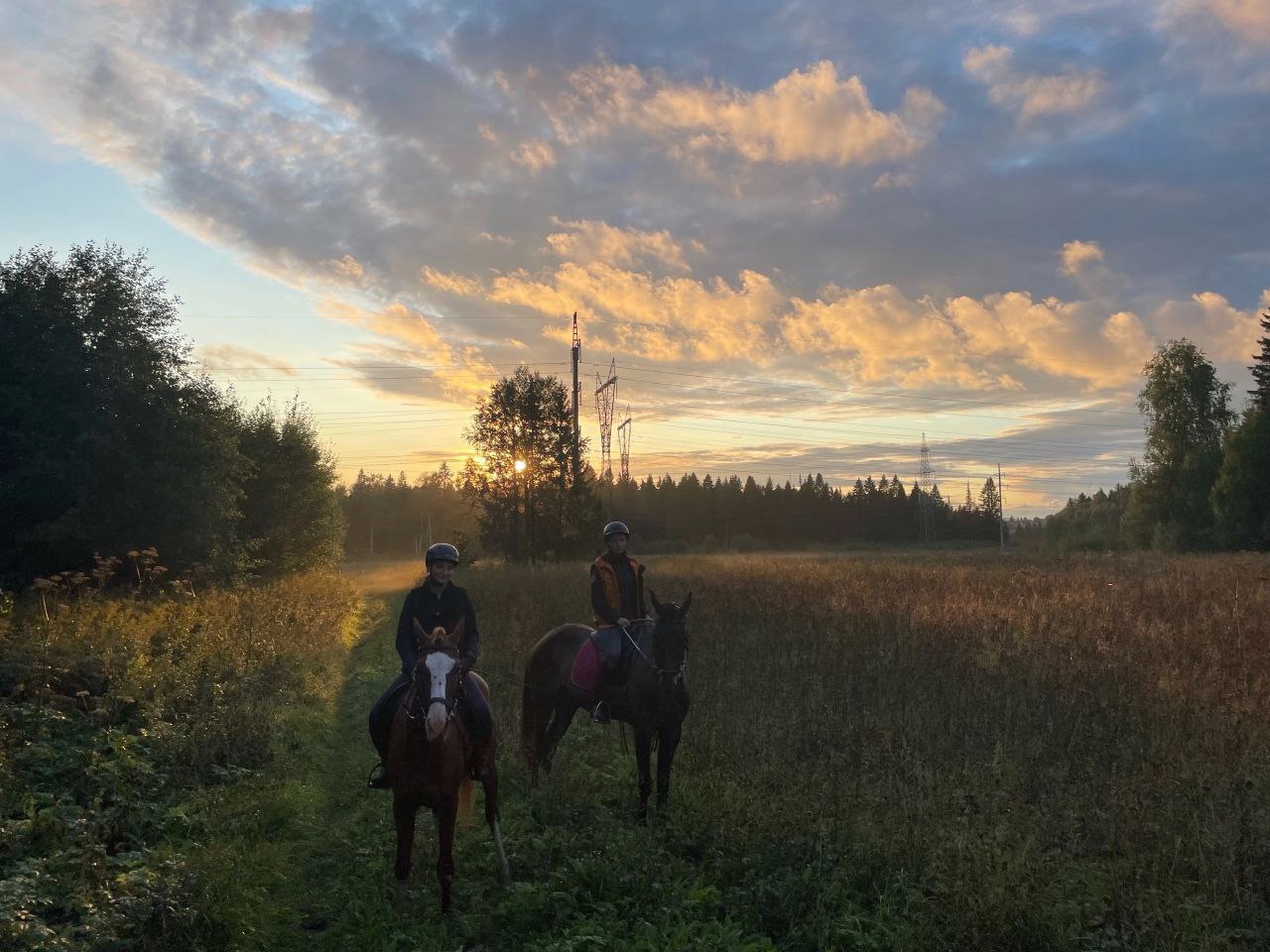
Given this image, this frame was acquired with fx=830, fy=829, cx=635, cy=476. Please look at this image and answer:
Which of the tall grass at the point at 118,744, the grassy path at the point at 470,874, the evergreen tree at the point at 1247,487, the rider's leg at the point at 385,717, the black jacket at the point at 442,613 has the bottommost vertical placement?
the grassy path at the point at 470,874

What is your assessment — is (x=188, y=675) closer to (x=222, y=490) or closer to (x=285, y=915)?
(x=285, y=915)

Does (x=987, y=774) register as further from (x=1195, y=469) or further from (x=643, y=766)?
(x=1195, y=469)

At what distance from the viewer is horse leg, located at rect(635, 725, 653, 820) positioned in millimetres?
7725

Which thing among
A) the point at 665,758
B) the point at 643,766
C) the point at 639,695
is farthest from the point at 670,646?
the point at 643,766

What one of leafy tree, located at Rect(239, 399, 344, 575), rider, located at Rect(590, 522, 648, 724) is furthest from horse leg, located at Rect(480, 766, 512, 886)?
leafy tree, located at Rect(239, 399, 344, 575)

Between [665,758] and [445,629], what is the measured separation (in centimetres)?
243

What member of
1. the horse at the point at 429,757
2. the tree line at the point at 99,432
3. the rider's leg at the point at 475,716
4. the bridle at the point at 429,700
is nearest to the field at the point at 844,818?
the horse at the point at 429,757

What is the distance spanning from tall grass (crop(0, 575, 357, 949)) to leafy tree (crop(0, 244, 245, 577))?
5.20 meters

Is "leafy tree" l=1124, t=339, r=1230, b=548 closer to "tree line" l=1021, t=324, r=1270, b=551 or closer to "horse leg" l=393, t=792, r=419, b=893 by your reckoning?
"tree line" l=1021, t=324, r=1270, b=551

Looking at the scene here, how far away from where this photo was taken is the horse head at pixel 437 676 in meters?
5.79

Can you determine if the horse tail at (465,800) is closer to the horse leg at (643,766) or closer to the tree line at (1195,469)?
the horse leg at (643,766)

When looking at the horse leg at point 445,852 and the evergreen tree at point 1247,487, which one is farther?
the evergreen tree at point 1247,487

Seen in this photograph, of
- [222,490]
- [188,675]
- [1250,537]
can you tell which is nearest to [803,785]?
[188,675]

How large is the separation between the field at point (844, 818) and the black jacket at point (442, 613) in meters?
1.83
